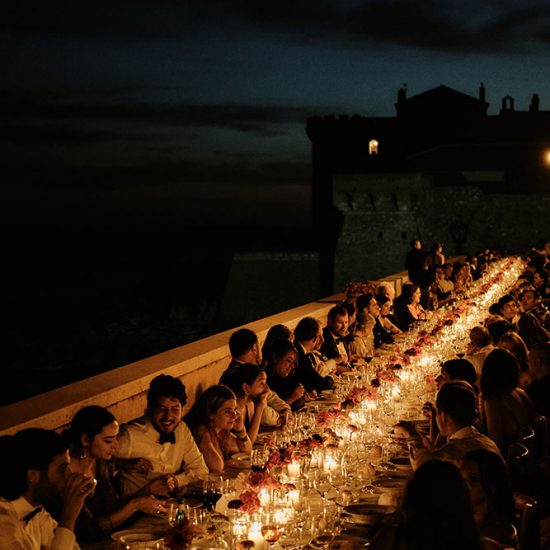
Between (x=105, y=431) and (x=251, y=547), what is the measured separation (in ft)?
2.76

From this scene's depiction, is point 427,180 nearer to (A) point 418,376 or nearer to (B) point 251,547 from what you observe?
(A) point 418,376

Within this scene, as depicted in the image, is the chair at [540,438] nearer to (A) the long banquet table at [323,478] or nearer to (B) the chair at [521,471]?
(B) the chair at [521,471]

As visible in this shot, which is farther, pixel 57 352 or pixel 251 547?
pixel 57 352

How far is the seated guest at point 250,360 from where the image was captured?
5348 mm

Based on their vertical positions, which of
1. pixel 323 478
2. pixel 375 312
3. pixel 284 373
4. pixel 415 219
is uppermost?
pixel 323 478

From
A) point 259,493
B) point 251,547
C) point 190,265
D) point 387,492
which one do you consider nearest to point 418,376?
point 387,492

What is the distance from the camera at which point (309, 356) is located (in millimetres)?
6676

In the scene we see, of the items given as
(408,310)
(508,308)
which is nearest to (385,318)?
(408,310)

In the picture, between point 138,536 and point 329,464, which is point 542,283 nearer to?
point 329,464

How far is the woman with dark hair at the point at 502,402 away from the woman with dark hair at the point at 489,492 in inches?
46.8

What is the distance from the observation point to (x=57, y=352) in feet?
173

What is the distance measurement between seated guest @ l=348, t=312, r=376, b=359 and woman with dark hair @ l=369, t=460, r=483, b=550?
538cm

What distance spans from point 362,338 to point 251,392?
3.25 metres

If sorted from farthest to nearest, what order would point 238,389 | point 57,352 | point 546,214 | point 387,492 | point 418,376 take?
point 57,352 → point 546,214 → point 418,376 → point 238,389 → point 387,492
